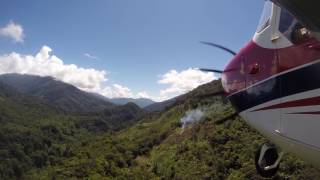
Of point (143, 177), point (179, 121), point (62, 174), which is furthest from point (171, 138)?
point (62, 174)

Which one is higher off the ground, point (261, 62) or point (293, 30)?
point (293, 30)

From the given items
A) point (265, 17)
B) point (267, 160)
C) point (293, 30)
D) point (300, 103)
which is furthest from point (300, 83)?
point (267, 160)

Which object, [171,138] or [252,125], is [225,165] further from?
[252,125]

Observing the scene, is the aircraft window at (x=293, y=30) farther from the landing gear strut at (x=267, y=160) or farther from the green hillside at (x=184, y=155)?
the green hillside at (x=184, y=155)

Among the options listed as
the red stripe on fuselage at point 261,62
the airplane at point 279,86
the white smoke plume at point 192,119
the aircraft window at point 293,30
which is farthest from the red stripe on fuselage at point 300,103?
the white smoke plume at point 192,119

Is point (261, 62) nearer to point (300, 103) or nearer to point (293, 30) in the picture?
point (293, 30)

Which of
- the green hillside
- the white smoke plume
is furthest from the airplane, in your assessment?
the white smoke plume
